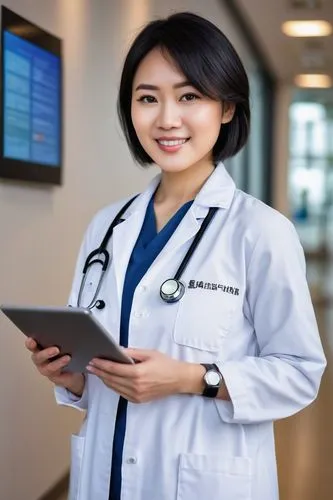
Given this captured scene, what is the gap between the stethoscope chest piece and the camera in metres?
1.46

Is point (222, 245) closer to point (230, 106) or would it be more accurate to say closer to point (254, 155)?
point (230, 106)

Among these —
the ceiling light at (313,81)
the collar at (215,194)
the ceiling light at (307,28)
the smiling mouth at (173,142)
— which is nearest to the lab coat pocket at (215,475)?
the collar at (215,194)

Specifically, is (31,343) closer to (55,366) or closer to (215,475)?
(55,366)

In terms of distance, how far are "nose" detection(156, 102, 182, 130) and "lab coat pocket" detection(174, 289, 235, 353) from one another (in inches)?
11.5

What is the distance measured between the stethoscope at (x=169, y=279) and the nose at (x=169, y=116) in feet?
0.59

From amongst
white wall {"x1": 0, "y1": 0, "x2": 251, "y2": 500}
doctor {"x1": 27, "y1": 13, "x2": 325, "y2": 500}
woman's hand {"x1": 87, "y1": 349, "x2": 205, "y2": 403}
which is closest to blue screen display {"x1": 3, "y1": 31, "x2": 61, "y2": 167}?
white wall {"x1": 0, "y1": 0, "x2": 251, "y2": 500}

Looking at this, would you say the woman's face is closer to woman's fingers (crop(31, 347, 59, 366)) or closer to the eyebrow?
the eyebrow

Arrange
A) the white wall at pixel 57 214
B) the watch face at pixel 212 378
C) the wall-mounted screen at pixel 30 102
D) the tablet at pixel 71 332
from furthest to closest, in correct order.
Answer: the white wall at pixel 57 214, the wall-mounted screen at pixel 30 102, the watch face at pixel 212 378, the tablet at pixel 71 332

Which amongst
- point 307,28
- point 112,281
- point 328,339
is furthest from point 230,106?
point 307,28

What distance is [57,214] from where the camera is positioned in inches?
148

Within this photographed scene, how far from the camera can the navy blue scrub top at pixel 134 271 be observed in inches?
60.0

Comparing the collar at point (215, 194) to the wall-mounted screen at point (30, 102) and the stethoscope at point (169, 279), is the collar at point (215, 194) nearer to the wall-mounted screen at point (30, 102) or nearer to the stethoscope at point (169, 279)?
the stethoscope at point (169, 279)

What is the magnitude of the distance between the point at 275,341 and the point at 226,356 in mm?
88

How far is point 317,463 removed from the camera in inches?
176
